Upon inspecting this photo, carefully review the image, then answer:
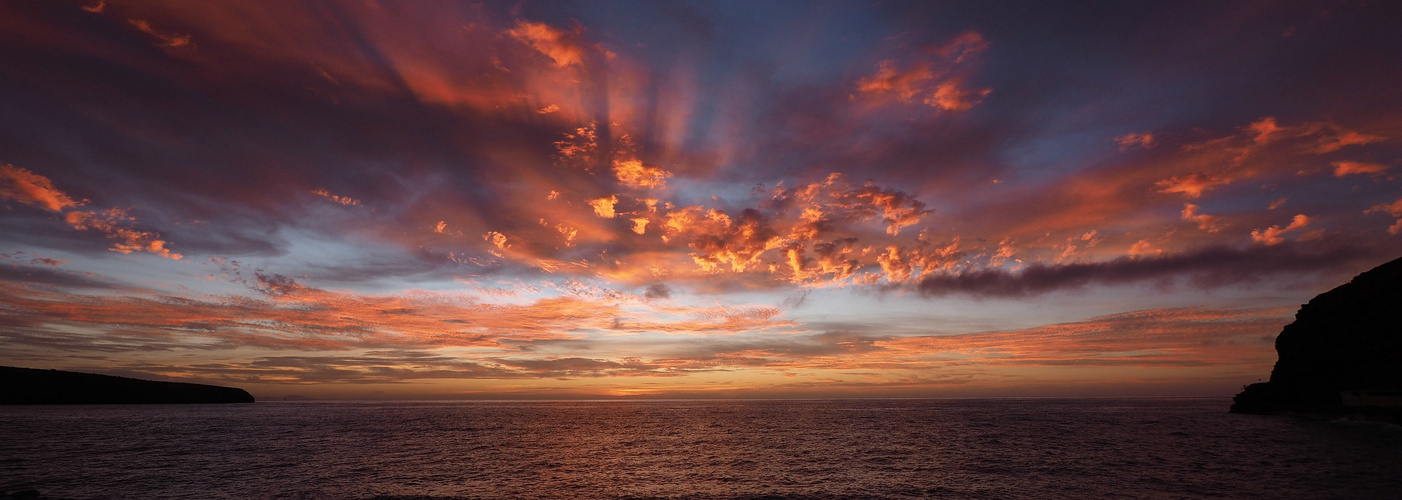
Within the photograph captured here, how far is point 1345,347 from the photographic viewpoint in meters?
97.9

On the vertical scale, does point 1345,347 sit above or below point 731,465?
above

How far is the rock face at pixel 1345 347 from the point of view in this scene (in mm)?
Answer: 90250

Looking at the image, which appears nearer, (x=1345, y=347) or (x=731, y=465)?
(x=731, y=465)

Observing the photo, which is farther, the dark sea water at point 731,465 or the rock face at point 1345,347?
the rock face at point 1345,347

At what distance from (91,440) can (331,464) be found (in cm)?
5398

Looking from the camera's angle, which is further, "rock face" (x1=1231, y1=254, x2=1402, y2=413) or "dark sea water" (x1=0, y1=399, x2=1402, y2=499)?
"rock face" (x1=1231, y1=254, x2=1402, y2=413)

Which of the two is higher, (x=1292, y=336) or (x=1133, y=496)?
(x=1292, y=336)

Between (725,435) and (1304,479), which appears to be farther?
(725,435)

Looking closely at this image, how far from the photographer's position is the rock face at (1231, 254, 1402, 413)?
90250 millimetres

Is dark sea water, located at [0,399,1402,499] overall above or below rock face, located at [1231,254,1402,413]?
below

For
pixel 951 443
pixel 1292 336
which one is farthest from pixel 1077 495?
pixel 1292 336

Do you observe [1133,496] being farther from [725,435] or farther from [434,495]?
[725,435]

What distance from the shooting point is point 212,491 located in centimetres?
4297

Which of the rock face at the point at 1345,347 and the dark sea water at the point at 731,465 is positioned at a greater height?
the rock face at the point at 1345,347
